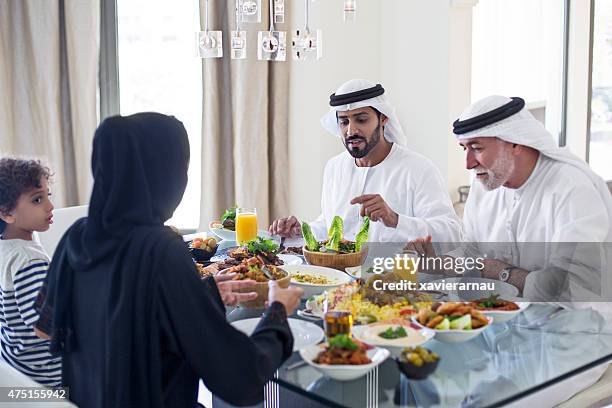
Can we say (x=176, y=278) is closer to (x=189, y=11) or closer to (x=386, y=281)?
(x=386, y=281)

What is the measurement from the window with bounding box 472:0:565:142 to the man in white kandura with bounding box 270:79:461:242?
1.77 m

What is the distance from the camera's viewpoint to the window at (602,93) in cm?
562

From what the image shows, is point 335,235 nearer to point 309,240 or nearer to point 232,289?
point 309,240

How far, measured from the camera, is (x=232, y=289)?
6.97ft

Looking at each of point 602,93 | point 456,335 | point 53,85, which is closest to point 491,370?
point 456,335

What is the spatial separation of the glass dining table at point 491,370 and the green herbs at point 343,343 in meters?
0.07

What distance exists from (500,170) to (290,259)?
828mm

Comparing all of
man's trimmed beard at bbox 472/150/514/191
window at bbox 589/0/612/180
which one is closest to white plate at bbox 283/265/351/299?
man's trimmed beard at bbox 472/150/514/191

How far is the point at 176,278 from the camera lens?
1.60m

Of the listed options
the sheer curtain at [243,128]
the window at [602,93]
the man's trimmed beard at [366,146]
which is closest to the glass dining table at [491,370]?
the man's trimmed beard at [366,146]

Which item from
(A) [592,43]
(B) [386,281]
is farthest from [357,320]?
(A) [592,43]

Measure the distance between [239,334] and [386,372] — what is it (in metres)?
0.38

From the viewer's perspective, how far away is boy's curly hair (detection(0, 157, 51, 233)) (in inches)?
86.8

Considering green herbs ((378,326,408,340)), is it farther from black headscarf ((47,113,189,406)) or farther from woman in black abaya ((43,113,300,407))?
black headscarf ((47,113,189,406))
